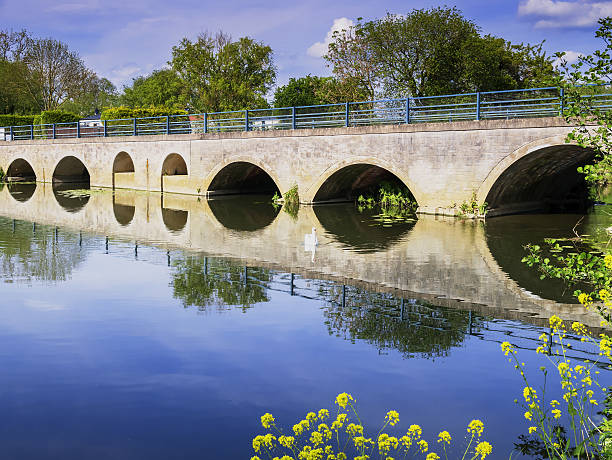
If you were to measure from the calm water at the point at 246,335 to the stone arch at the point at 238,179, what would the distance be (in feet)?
33.0

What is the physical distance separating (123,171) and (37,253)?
61.7 feet

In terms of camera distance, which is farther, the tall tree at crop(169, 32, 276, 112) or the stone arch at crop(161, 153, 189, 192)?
the tall tree at crop(169, 32, 276, 112)

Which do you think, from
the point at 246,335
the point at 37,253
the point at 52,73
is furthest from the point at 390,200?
the point at 52,73

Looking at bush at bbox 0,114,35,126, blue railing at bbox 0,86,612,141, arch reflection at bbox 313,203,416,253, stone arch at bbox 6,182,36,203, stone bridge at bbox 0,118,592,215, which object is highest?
bush at bbox 0,114,35,126

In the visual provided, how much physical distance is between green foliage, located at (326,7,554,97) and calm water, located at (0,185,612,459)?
19.9 meters

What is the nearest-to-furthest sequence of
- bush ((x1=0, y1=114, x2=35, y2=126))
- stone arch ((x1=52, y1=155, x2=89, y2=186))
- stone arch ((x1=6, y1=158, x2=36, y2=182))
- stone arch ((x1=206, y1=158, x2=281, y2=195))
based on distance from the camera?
1. stone arch ((x1=206, y1=158, x2=281, y2=195))
2. stone arch ((x1=52, y1=155, x2=89, y2=186))
3. stone arch ((x1=6, y1=158, x2=36, y2=182))
4. bush ((x1=0, y1=114, x2=35, y2=126))

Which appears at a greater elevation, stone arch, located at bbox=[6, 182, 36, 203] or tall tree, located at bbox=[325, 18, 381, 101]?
tall tree, located at bbox=[325, 18, 381, 101]

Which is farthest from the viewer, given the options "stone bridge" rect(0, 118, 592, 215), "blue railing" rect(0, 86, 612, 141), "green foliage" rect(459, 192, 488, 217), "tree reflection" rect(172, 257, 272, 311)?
"green foliage" rect(459, 192, 488, 217)

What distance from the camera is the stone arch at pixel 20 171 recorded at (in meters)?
38.0

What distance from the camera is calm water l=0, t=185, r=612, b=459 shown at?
5.54 metres

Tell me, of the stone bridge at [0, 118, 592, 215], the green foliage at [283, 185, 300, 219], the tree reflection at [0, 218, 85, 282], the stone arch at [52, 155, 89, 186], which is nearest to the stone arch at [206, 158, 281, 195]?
the stone bridge at [0, 118, 592, 215]

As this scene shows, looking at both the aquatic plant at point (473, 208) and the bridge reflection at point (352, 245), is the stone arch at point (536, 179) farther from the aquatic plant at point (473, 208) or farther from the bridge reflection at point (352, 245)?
the bridge reflection at point (352, 245)

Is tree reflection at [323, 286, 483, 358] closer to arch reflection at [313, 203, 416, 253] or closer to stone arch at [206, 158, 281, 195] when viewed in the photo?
arch reflection at [313, 203, 416, 253]

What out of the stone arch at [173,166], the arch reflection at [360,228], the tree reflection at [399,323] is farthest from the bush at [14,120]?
the tree reflection at [399,323]
